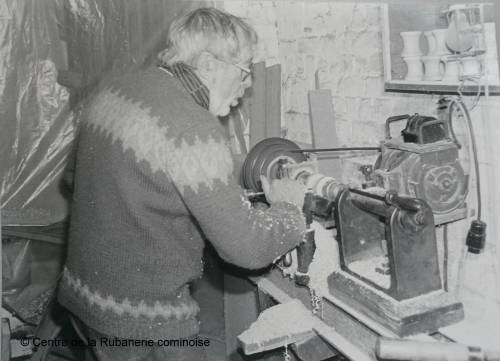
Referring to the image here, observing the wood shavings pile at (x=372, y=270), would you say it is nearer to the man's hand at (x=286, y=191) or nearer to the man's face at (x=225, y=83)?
the man's hand at (x=286, y=191)

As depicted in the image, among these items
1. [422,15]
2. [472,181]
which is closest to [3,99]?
[422,15]

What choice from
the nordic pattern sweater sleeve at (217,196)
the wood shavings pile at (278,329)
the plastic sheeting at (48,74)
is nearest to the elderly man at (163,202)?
the nordic pattern sweater sleeve at (217,196)

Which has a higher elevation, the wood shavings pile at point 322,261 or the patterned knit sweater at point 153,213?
the patterned knit sweater at point 153,213

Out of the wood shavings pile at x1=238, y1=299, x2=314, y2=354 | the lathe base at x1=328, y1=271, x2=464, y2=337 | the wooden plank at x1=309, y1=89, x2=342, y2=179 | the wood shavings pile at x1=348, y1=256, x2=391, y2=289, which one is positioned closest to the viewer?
the lathe base at x1=328, y1=271, x2=464, y2=337

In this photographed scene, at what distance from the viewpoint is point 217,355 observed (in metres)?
3.02

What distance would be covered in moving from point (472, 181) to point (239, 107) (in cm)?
194

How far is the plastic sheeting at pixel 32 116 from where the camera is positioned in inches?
126

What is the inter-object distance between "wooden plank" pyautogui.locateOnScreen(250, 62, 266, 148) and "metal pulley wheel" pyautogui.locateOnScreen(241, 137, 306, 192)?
41.3 inches

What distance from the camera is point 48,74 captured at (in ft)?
11.0

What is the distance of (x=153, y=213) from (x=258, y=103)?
195 cm

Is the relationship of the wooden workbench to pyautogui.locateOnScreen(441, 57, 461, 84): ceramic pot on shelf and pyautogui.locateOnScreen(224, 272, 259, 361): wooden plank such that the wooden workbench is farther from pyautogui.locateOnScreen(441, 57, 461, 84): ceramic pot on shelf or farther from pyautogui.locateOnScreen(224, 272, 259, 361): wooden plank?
pyautogui.locateOnScreen(441, 57, 461, 84): ceramic pot on shelf

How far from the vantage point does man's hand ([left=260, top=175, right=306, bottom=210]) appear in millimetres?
1602

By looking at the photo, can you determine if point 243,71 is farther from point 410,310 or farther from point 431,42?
point 410,310

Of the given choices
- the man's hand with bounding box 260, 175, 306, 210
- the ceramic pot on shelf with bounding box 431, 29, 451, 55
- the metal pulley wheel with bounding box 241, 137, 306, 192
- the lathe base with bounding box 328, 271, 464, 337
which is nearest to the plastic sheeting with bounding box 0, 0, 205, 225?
the metal pulley wheel with bounding box 241, 137, 306, 192
